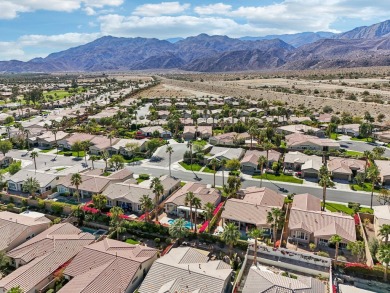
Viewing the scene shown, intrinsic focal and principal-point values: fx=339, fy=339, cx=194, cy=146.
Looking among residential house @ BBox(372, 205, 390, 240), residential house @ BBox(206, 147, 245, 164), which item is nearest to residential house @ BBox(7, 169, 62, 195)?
residential house @ BBox(206, 147, 245, 164)

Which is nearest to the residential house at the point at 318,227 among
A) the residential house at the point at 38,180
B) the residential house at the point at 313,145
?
the residential house at the point at 313,145

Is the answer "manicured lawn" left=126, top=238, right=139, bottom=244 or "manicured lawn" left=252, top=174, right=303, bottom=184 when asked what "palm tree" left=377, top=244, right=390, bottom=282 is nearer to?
"manicured lawn" left=126, top=238, right=139, bottom=244

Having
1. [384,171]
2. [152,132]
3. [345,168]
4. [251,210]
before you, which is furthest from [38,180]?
[384,171]

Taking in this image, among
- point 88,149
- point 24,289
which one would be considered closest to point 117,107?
point 88,149

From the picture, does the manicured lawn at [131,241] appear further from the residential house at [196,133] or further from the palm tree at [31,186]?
the residential house at [196,133]

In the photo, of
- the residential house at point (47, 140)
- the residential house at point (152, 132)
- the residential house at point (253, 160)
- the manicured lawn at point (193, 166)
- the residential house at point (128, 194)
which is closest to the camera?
the residential house at point (128, 194)
